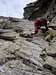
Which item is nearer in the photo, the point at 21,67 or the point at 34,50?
the point at 21,67

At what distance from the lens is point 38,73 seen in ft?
29.8

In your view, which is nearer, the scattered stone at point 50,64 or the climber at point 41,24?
the scattered stone at point 50,64

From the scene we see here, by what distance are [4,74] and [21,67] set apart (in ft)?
3.95

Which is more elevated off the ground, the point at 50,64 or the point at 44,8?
the point at 44,8

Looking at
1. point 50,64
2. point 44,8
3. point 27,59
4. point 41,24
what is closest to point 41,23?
point 41,24

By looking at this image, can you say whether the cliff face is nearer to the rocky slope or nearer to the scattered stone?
the rocky slope

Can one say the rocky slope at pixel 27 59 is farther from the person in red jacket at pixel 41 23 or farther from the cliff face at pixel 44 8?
the cliff face at pixel 44 8

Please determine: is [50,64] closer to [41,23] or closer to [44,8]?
A: [41,23]

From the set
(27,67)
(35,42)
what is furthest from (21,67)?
(35,42)

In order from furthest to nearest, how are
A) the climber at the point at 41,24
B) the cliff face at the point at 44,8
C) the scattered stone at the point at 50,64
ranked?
the cliff face at the point at 44,8, the climber at the point at 41,24, the scattered stone at the point at 50,64

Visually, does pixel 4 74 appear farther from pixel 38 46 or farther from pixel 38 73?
pixel 38 46

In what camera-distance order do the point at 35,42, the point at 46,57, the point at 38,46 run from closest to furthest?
the point at 46,57 < the point at 38,46 < the point at 35,42

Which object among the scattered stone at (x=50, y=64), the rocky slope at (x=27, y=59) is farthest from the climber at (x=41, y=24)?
the scattered stone at (x=50, y=64)

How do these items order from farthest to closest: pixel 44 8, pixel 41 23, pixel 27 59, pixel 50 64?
pixel 44 8 < pixel 41 23 < pixel 27 59 < pixel 50 64
